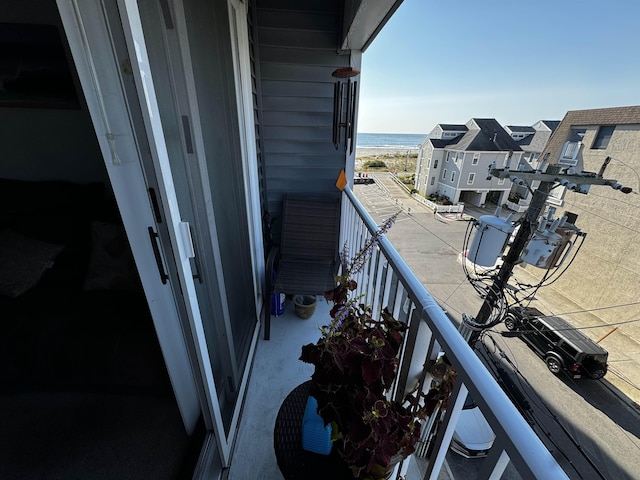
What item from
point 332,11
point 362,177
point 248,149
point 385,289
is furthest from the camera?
point 362,177

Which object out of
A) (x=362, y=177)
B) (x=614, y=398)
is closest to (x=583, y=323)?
(x=614, y=398)

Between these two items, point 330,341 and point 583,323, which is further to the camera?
point 583,323

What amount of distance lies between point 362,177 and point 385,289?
21.8 meters

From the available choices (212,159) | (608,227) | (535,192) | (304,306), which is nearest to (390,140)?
(608,227)

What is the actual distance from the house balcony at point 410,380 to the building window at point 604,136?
24.7 feet

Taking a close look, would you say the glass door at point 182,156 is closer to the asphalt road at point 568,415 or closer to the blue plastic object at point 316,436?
the blue plastic object at point 316,436

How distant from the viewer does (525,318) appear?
22.6ft

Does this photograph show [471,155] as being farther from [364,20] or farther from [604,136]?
[364,20]

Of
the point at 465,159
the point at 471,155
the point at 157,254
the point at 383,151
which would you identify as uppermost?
the point at 157,254

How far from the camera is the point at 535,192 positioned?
394cm

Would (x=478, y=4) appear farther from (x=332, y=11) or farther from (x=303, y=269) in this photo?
(x=303, y=269)

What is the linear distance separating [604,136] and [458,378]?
28.8ft

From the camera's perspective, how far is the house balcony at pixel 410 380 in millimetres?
425

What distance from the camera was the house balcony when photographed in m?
0.43
